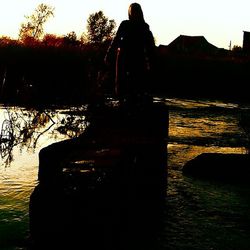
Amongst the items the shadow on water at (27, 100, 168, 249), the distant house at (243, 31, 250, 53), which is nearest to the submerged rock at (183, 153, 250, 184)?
the shadow on water at (27, 100, 168, 249)

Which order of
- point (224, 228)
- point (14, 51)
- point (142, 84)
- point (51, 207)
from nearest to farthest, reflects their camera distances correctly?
point (51, 207), point (224, 228), point (142, 84), point (14, 51)

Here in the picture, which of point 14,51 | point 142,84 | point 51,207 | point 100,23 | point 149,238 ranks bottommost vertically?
point 149,238

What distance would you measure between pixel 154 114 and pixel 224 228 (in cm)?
158

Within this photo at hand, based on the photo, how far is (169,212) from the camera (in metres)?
4.62

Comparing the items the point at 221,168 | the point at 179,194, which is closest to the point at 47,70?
the point at 221,168

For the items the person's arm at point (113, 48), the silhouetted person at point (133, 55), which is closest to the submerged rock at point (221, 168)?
the silhouetted person at point (133, 55)

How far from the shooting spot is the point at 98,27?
7944cm

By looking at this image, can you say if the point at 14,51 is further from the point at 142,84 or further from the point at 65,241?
the point at 65,241

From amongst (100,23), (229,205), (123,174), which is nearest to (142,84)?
(229,205)

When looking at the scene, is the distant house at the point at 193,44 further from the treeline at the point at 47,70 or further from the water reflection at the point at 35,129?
the water reflection at the point at 35,129

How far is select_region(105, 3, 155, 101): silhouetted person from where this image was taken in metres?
6.21

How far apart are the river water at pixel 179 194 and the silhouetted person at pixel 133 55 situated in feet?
4.05

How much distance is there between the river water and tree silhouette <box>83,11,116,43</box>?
70.6m

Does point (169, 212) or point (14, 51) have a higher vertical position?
point (14, 51)
